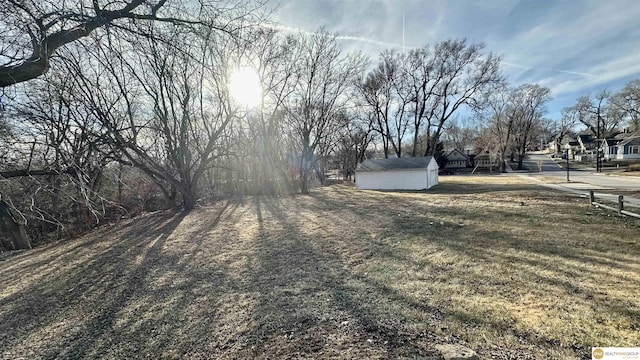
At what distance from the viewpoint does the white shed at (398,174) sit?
22.2 m

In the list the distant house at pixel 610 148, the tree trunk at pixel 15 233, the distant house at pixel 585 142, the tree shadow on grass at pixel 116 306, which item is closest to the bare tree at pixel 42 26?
the tree shadow on grass at pixel 116 306

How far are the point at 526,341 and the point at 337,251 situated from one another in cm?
385

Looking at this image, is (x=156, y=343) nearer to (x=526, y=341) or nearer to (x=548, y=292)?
(x=526, y=341)

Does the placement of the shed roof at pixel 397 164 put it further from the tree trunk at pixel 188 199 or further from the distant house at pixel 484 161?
the distant house at pixel 484 161

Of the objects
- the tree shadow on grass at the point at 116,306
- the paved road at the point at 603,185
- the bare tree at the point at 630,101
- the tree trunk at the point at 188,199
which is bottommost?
the paved road at the point at 603,185

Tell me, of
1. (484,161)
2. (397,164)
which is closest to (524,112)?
(484,161)

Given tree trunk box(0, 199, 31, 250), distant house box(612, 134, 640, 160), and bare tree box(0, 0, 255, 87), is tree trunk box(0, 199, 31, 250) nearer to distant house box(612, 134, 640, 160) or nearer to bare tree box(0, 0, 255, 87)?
bare tree box(0, 0, 255, 87)

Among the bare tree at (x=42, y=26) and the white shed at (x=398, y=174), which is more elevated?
the bare tree at (x=42, y=26)

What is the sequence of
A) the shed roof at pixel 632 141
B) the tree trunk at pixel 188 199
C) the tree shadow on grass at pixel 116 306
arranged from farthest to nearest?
1. the shed roof at pixel 632 141
2. the tree trunk at pixel 188 199
3. the tree shadow on grass at pixel 116 306

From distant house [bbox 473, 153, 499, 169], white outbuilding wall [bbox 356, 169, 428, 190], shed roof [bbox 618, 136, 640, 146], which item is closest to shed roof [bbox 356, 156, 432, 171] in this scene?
white outbuilding wall [bbox 356, 169, 428, 190]

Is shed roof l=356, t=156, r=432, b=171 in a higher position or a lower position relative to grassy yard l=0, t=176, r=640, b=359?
higher

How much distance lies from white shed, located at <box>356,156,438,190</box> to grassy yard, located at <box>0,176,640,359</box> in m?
14.0

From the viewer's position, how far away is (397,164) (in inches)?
933

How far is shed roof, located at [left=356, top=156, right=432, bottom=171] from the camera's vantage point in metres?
22.6
